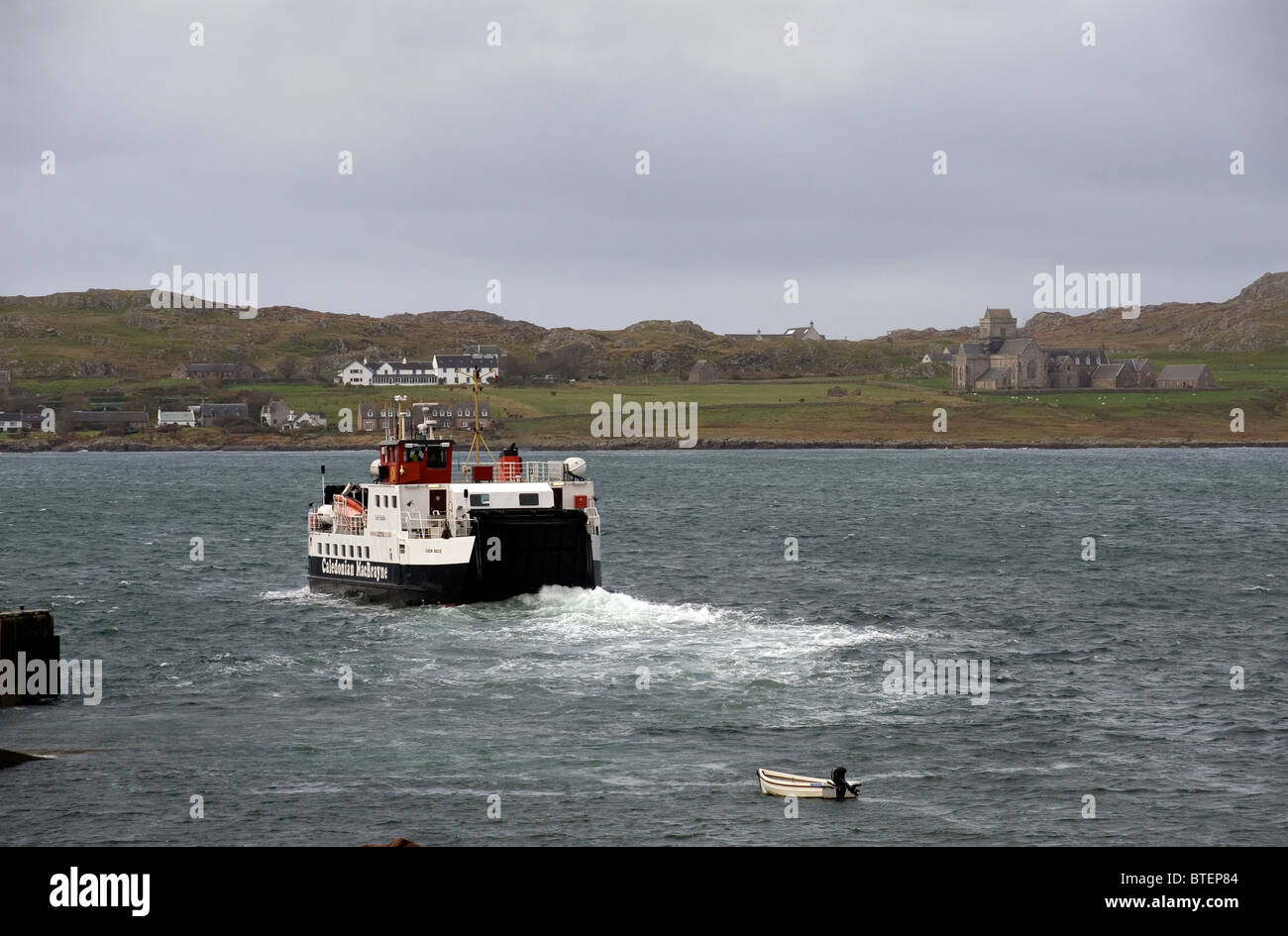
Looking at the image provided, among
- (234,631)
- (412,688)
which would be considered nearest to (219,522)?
(234,631)

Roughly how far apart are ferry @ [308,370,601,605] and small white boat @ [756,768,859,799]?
2384 centimetres

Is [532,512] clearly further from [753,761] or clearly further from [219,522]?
[219,522]

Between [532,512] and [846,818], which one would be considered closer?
[846,818]

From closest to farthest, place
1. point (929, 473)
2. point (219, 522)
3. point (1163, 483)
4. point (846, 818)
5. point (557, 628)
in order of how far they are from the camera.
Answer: point (846, 818), point (557, 628), point (219, 522), point (1163, 483), point (929, 473)

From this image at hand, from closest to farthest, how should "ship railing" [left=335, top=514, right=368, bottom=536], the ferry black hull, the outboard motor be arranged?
the outboard motor → the ferry black hull → "ship railing" [left=335, top=514, right=368, bottom=536]

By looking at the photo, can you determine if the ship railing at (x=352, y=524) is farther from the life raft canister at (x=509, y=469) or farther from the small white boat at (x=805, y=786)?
the small white boat at (x=805, y=786)

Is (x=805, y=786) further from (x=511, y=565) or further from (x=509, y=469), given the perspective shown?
(x=509, y=469)

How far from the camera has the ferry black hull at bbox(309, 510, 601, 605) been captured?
51719mm

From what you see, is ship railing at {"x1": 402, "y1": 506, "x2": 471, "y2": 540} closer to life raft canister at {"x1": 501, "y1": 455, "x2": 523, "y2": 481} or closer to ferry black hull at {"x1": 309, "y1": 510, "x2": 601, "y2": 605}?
ferry black hull at {"x1": 309, "y1": 510, "x2": 601, "y2": 605}

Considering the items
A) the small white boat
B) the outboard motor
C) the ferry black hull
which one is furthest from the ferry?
the outboard motor
